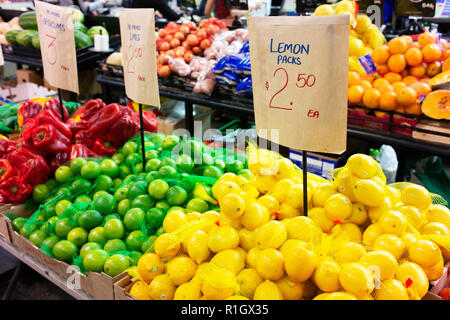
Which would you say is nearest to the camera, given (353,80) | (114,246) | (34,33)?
(114,246)

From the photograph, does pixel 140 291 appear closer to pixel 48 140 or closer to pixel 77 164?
pixel 77 164

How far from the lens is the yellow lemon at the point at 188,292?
0.97 m

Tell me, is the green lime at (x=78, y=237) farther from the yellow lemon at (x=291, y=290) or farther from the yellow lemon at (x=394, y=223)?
the yellow lemon at (x=394, y=223)

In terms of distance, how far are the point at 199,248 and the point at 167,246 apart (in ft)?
0.34

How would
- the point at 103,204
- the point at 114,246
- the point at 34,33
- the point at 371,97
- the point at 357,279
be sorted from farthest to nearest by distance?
the point at 34,33 < the point at 371,97 < the point at 103,204 < the point at 114,246 < the point at 357,279

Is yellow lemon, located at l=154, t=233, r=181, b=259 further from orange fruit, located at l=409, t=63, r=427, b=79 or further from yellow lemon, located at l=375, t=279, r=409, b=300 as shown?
orange fruit, located at l=409, t=63, r=427, b=79

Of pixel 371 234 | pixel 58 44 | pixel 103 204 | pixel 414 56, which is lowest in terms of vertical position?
pixel 103 204

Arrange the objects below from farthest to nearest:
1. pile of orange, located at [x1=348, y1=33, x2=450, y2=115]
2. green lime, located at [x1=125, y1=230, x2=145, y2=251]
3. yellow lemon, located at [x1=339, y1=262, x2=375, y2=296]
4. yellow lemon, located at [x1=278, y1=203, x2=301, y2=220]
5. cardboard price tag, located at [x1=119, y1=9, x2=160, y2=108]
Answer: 1. pile of orange, located at [x1=348, y1=33, x2=450, y2=115]
2. cardboard price tag, located at [x1=119, y1=9, x2=160, y2=108]
3. green lime, located at [x1=125, y1=230, x2=145, y2=251]
4. yellow lemon, located at [x1=278, y1=203, x2=301, y2=220]
5. yellow lemon, located at [x1=339, y1=262, x2=375, y2=296]

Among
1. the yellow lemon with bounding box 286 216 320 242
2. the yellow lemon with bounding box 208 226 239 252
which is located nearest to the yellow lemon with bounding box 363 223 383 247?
the yellow lemon with bounding box 286 216 320 242

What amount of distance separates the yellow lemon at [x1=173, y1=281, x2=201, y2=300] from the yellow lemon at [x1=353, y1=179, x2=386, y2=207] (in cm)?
47

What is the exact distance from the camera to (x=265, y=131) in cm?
108

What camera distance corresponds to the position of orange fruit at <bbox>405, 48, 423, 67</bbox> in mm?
2203

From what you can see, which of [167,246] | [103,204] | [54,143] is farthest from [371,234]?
[54,143]

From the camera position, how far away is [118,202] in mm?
1527
